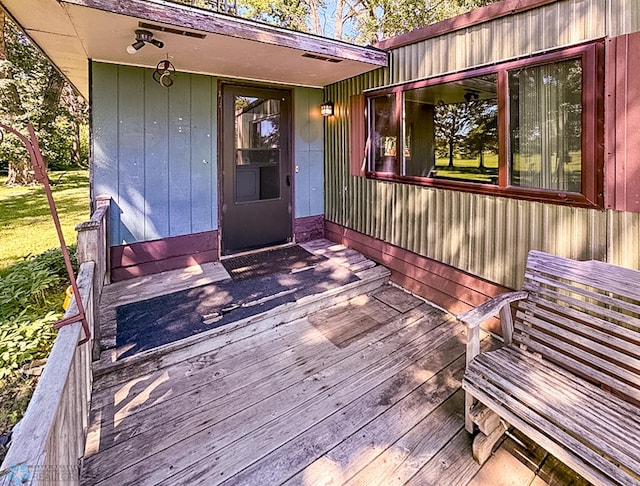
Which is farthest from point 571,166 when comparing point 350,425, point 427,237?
point 350,425

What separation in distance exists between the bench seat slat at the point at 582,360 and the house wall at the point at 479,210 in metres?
0.80

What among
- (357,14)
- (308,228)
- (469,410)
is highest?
(357,14)

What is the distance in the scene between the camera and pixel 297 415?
2232 millimetres

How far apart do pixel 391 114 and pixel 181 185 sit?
248 cm

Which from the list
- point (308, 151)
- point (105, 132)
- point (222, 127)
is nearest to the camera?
point (105, 132)

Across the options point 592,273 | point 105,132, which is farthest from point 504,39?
point 105,132

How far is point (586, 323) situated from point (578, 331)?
115 mm

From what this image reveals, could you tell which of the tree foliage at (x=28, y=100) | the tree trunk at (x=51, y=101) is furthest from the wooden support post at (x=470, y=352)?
the tree trunk at (x=51, y=101)

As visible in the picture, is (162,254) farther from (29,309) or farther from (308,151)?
A: (308,151)

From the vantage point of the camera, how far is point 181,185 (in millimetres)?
4152

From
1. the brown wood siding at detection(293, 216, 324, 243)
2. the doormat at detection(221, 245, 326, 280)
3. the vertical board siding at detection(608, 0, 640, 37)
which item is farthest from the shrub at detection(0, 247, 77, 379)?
the vertical board siding at detection(608, 0, 640, 37)

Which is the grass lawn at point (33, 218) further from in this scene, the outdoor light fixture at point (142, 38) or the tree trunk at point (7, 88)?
the outdoor light fixture at point (142, 38)

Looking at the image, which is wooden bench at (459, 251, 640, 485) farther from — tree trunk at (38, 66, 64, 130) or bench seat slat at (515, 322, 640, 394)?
tree trunk at (38, 66, 64, 130)

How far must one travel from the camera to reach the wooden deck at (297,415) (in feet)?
6.06
